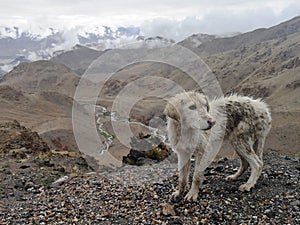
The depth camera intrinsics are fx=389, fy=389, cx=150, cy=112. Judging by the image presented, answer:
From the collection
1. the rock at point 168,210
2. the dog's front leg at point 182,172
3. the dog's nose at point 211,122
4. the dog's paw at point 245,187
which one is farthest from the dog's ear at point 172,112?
the dog's paw at point 245,187

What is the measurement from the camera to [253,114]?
1025 cm

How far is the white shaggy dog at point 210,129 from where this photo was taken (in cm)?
912

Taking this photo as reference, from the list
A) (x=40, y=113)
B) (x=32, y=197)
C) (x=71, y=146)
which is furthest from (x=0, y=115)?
(x=32, y=197)

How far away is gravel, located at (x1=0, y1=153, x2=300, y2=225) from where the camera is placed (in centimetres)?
910

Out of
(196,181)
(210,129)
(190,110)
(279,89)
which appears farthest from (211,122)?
(279,89)

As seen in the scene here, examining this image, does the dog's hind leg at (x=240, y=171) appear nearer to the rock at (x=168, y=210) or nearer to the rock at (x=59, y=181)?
the rock at (x=168, y=210)

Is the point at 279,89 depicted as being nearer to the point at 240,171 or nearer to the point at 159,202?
the point at 240,171

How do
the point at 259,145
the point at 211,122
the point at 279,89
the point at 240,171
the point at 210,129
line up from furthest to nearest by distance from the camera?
the point at 279,89, the point at 240,171, the point at 259,145, the point at 210,129, the point at 211,122

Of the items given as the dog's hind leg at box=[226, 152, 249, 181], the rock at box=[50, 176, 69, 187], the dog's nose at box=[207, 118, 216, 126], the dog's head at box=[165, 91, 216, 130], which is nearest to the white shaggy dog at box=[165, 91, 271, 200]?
the dog's head at box=[165, 91, 216, 130]

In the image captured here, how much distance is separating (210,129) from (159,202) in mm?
2286

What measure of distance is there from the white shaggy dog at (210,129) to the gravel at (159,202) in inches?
20.5

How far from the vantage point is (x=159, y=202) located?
32.8ft

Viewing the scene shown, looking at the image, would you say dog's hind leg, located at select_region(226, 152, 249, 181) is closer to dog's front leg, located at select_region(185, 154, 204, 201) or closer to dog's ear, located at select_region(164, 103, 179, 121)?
dog's front leg, located at select_region(185, 154, 204, 201)

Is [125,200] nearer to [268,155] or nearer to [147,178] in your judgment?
[147,178]
